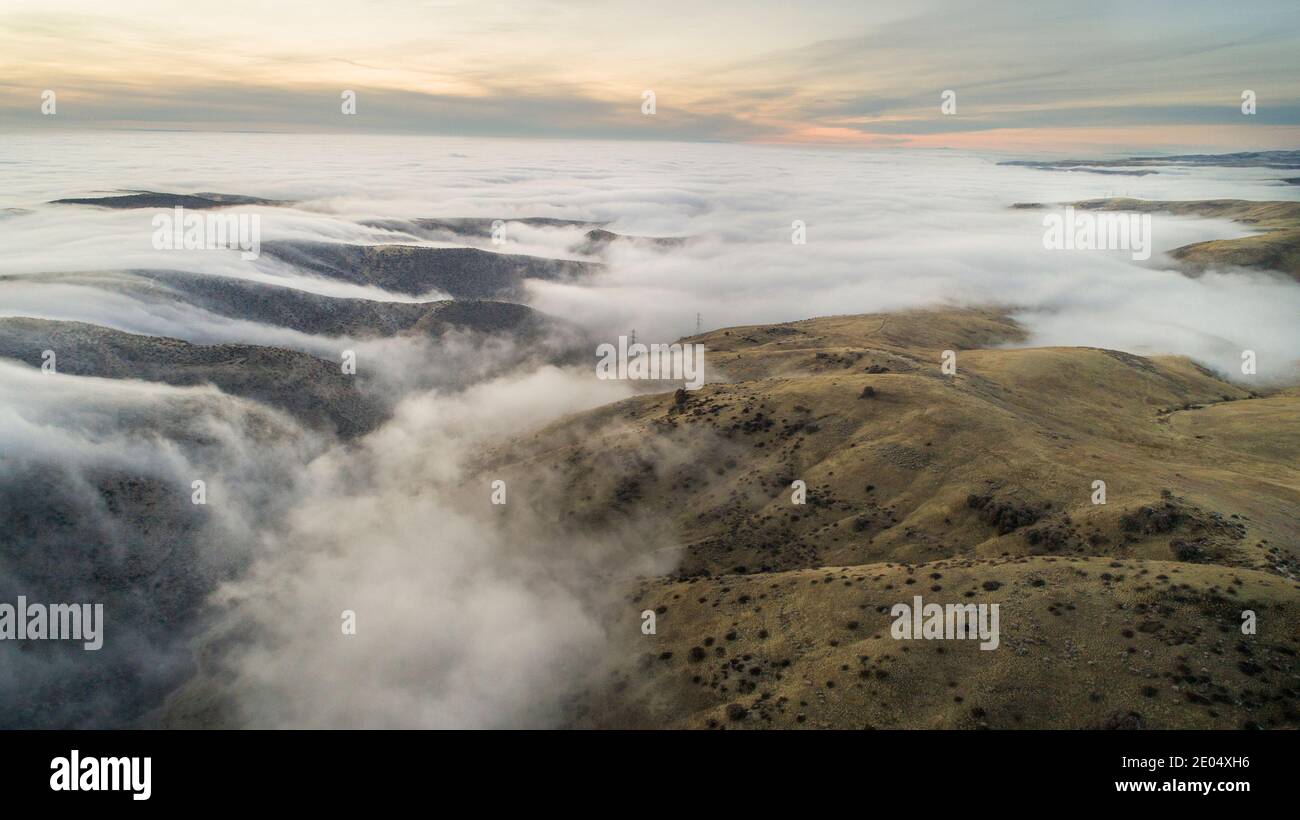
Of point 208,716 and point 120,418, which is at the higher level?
point 120,418

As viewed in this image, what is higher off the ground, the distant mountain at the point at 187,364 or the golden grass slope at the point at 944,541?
the distant mountain at the point at 187,364

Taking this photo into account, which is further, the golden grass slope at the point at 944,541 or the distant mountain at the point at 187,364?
the distant mountain at the point at 187,364

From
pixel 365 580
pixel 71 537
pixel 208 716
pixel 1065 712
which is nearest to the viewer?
pixel 1065 712

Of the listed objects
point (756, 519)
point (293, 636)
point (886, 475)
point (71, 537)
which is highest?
point (886, 475)

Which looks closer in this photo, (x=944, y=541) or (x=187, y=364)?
(x=944, y=541)

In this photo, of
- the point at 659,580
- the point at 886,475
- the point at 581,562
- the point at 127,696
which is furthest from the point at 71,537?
the point at 886,475

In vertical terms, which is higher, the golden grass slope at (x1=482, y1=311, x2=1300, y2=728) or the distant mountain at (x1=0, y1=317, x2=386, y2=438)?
the distant mountain at (x1=0, y1=317, x2=386, y2=438)

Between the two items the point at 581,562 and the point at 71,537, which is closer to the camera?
the point at 581,562

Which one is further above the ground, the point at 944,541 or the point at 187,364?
the point at 187,364

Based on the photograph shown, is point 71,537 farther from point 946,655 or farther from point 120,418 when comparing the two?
point 946,655

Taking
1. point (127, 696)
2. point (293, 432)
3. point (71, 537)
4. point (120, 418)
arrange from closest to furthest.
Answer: point (127, 696), point (71, 537), point (120, 418), point (293, 432)

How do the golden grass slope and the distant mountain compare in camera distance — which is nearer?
the golden grass slope
